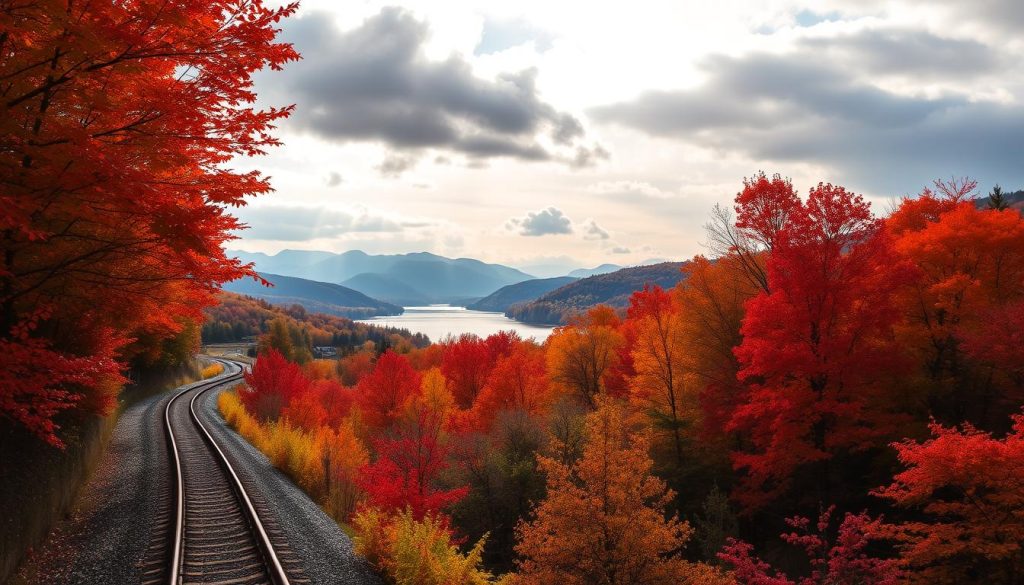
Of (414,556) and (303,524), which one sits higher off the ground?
(414,556)

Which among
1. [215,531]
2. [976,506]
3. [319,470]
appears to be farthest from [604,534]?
[319,470]

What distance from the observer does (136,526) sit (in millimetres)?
13117

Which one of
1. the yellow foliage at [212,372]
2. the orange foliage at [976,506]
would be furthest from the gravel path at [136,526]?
the yellow foliage at [212,372]

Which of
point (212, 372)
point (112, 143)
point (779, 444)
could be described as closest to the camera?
point (112, 143)

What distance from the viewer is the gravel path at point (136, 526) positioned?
10.8 metres

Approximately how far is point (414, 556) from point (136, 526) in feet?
24.3

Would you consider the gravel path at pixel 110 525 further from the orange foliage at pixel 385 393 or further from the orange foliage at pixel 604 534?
the orange foliage at pixel 385 393

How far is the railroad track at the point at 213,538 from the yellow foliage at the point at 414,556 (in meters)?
1.74

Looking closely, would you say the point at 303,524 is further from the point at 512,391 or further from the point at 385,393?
the point at 385,393

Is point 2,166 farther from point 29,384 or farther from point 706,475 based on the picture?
point 706,475

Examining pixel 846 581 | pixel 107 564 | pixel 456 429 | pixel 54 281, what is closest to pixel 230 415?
pixel 456 429

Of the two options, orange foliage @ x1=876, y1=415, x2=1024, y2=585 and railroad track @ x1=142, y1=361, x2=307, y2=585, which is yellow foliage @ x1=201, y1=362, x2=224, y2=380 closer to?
railroad track @ x1=142, y1=361, x2=307, y2=585

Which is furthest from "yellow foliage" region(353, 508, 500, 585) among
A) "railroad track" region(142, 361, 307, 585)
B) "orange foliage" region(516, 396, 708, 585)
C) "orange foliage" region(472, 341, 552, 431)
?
"orange foliage" region(472, 341, 552, 431)

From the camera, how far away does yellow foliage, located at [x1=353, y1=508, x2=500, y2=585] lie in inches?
432
